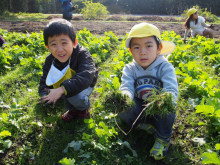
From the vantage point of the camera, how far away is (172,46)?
2.45 meters

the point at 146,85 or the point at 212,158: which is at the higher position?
the point at 146,85

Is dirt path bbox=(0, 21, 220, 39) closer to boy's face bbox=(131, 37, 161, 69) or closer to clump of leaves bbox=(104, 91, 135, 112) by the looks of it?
boy's face bbox=(131, 37, 161, 69)

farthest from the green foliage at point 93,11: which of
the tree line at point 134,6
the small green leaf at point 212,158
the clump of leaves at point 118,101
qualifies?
the small green leaf at point 212,158

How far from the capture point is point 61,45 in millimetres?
2316

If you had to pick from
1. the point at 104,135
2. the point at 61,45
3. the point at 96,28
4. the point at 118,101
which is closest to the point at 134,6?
the point at 96,28

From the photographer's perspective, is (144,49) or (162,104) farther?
(144,49)

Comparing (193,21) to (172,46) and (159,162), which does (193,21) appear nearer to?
(172,46)

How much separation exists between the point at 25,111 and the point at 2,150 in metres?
0.88

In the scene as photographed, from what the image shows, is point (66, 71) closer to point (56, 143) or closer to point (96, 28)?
point (56, 143)

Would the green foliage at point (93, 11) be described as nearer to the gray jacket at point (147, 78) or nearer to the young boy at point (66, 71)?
the young boy at point (66, 71)

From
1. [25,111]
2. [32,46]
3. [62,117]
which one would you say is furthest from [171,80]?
[32,46]

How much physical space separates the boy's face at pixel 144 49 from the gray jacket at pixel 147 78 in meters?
0.12

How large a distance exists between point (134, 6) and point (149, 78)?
2662 cm

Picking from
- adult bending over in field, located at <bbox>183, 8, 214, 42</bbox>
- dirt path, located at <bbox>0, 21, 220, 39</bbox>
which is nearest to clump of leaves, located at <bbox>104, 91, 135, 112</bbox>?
adult bending over in field, located at <bbox>183, 8, 214, 42</bbox>
